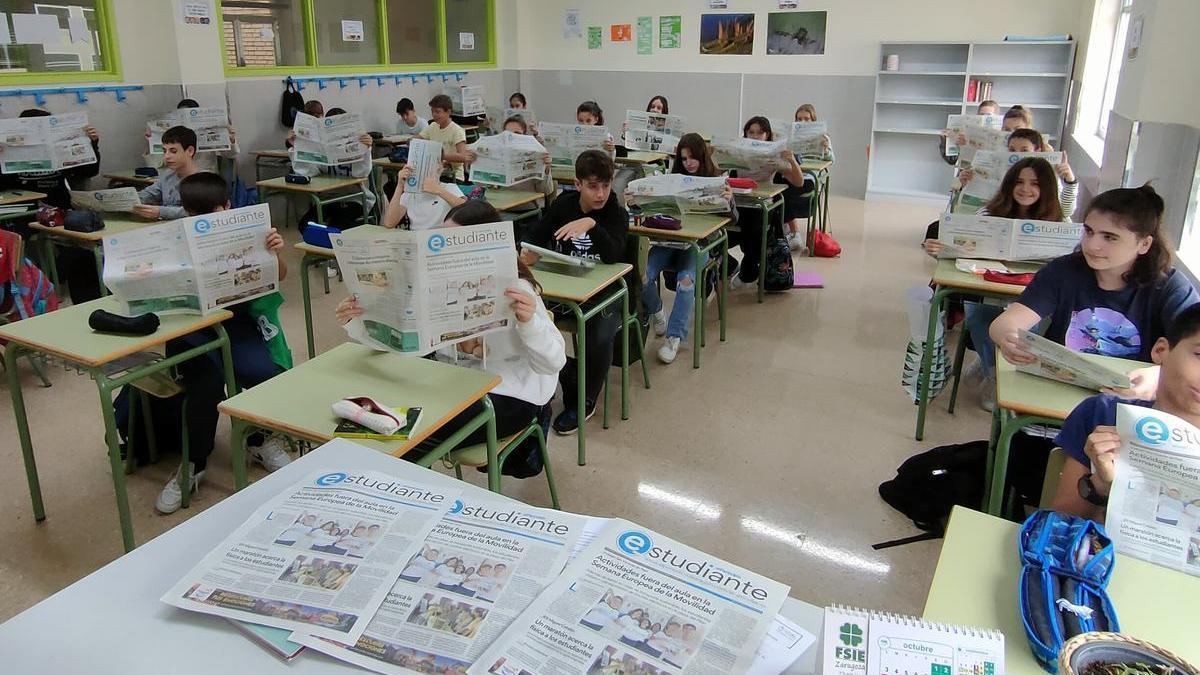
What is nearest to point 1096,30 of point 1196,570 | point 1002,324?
point 1002,324

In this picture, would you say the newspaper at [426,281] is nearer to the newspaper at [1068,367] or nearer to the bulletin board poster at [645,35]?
the newspaper at [1068,367]

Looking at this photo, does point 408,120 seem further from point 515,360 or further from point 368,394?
point 368,394

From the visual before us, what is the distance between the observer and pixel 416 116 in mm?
8039

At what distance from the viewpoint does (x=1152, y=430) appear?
49.6 inches

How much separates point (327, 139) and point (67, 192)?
159 centimetres

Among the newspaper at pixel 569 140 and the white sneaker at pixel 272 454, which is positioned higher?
the newspaper at pixel 569 140

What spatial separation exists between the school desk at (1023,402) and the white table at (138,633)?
1224 millimetres

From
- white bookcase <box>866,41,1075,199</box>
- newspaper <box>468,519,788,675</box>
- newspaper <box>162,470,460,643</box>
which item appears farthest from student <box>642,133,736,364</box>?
white bookcase <box>866,41,1075,199</box>

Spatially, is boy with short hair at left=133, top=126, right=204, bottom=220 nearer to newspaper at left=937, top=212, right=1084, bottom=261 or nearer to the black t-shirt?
newspaper at left=937, top=212, right=1084, bottom=261

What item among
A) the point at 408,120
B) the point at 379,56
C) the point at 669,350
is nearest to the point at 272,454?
the point at 669,350

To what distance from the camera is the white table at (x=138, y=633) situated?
0.92m

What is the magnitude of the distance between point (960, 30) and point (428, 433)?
813cm

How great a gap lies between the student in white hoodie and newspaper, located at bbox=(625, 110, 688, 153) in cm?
387

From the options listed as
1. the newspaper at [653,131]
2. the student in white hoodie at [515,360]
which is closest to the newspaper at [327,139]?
the newspaper at [653,131]
